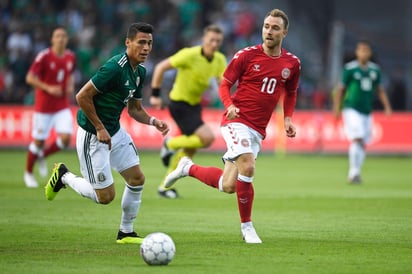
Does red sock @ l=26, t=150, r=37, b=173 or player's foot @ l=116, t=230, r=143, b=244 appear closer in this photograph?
player's foot @ l=116, t=230, r=143, b=244

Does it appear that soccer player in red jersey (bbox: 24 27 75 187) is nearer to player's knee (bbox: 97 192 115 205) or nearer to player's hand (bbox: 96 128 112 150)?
player's knee (bbox: 97 192 115 205)

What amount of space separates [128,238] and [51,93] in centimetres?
778

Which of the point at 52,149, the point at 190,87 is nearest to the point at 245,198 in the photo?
the point at 190,87

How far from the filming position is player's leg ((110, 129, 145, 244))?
1035cm

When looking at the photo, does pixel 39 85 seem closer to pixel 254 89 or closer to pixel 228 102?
pixel 254 89

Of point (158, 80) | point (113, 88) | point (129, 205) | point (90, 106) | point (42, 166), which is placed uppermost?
point (113, 88)

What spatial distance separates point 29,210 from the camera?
13531 millimetres

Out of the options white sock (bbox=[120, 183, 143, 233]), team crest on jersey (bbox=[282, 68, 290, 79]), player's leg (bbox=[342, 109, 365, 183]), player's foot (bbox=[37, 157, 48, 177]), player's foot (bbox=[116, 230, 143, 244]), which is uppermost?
team crest on jersey (bbox=[282, 68, 290, 79])

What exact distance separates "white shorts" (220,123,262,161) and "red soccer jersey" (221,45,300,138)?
0.24 feet

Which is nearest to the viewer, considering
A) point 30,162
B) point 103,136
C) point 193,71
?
point 103,136

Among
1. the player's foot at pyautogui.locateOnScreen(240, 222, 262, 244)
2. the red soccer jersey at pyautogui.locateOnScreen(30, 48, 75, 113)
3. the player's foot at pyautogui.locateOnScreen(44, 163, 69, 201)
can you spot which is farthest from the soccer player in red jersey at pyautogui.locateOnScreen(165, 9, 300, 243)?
the red soccer jersey at pyautogui.locateOnScreen(30, 48, 75, 113)

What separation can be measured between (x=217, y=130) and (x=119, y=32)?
6510 millimetres

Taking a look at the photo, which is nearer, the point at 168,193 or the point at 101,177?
the point at 101,177

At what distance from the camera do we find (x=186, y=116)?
1600 cm
